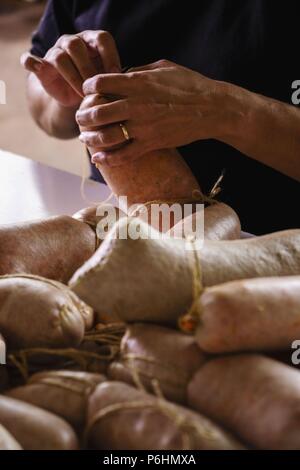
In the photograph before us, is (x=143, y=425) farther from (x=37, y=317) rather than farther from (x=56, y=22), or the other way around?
(x=56, y=22)

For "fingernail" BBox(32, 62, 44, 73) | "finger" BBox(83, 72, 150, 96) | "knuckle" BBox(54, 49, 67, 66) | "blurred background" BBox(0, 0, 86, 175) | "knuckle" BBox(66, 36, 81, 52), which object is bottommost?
"blurred background" BBox(0, 0, 86, 175)

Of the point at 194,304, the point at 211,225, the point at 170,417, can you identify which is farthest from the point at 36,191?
the point at 170,417

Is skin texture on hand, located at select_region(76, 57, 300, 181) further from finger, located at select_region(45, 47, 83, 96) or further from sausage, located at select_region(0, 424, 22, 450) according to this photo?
sausage, located at select_region(0, 424, 22, 450)

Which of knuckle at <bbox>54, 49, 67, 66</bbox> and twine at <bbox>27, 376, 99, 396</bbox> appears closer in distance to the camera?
twine at <bbox>27, 376, 99, 396</bbox>

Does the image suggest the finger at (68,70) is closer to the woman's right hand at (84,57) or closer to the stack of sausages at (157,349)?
the woman's right hand at (84,57)

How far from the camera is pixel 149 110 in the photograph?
1202mm

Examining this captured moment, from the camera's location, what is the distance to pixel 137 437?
66cm

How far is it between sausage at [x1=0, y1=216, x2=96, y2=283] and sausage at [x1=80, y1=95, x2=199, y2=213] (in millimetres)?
163

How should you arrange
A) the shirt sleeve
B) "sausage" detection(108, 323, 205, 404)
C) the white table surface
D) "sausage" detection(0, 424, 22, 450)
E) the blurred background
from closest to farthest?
"sausage" detection(0, 424, 22, 450) → "sausage" detection(108, 323, 205, 404) → the white table surface → the shirt sleeve → the blurred background

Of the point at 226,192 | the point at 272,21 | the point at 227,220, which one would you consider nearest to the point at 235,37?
the point at 272,21

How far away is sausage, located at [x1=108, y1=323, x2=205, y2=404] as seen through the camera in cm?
72

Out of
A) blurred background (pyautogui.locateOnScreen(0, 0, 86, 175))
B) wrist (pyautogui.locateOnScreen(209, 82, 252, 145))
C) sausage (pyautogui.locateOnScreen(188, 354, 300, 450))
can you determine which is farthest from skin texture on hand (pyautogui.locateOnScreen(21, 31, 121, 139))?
blurred background (pyautogui.locateOnScreen(0, 0, 86, 175))

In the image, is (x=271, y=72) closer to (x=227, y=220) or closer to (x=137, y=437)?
(x=227, y=220)

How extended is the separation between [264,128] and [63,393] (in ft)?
2.64
